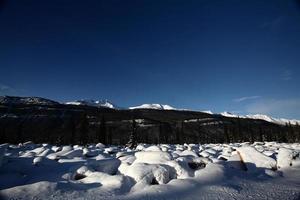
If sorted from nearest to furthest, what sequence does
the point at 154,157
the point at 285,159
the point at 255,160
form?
the point at 154,157 → the point at 255,160 → the point at 285,159

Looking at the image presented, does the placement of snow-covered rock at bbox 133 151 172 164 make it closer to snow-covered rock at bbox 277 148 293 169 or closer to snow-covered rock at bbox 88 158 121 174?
snow-covered rock at bbox 88 158 121 174

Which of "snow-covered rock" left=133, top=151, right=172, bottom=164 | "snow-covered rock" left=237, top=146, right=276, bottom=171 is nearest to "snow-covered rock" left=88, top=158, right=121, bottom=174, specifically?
"snow-covered rock" left=133, top=151, right=172, bottom=164

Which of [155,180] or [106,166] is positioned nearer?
[155,180]

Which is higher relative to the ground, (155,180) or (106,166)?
(106,166)

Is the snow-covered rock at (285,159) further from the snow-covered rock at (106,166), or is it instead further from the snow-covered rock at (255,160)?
the snow-covered rock at (106,166)

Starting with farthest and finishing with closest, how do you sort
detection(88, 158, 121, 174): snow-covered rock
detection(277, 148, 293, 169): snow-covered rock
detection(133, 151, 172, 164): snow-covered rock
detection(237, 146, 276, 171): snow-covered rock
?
detection(277, 148, 293, 169): snow-covered rock, detection(237, 146, 276, 171): snow-covered rock, detection(133, 151, 172, 164): snow-covered rock, detection(88, 158, 121, 174): snow-covered rock

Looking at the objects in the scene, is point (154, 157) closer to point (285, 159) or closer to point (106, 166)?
point (106, 166)

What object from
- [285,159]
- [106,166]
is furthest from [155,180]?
[285,159]

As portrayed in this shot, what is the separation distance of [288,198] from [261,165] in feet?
15.3

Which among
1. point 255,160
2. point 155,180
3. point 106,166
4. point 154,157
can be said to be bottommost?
point 155,180

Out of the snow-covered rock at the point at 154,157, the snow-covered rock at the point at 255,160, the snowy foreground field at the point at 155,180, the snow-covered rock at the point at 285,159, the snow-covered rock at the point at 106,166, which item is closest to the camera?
the snowy foreground field at the point at 155,180

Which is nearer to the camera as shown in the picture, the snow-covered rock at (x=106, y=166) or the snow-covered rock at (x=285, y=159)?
the snow-covered rock at (x=106, y=166)

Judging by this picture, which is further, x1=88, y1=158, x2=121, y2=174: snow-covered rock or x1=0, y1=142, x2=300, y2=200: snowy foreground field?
x1=88, y1=158, x2=121, y2=174: snow-covered rock

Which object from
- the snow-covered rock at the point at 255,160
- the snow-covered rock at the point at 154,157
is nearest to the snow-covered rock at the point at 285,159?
the snow-covered rock at the point at 255,160
